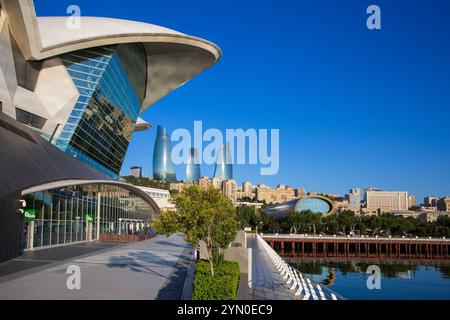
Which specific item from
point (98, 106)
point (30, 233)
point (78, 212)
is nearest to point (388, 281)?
point (78, 212)

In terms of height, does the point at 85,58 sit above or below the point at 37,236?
above

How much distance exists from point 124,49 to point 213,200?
115ft

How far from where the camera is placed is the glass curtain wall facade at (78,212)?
29827 millimetres

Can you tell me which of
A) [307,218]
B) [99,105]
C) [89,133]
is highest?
[99,105]

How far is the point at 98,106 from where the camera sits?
43625mm

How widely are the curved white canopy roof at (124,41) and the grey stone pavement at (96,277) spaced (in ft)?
56.2

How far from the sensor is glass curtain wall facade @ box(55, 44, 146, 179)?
4084cm

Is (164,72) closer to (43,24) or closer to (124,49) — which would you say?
(124,49)

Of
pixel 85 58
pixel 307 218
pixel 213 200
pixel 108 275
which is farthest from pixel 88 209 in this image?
pixel 307 218

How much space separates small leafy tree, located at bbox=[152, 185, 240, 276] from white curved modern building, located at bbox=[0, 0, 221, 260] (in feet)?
33.4

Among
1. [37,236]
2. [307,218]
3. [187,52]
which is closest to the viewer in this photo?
[37,236]

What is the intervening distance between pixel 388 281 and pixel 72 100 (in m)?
31.6

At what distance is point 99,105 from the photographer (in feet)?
144
